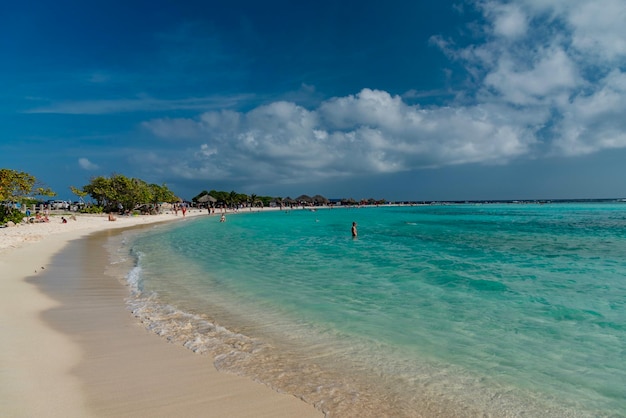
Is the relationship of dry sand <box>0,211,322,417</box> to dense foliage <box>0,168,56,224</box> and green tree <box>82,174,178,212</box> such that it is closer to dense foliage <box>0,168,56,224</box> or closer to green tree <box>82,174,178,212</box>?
dense foliage <box>0,168,56,224</box>

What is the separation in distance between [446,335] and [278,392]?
114 inches

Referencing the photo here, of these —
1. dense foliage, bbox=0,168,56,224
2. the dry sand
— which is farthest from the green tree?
the dry sand

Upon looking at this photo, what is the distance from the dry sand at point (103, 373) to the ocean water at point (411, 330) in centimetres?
29

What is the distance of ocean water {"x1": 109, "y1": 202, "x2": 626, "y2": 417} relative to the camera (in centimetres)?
347

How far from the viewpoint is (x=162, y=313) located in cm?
595

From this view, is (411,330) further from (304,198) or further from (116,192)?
(304,198)

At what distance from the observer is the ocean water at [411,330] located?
137 inches

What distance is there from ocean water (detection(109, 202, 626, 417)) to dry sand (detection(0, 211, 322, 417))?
0.29 m

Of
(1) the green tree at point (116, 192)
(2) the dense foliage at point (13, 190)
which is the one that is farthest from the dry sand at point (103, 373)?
(1) the green tree at point (116, 192)

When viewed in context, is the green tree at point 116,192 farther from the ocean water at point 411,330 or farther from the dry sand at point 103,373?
the dry sand at point 103,373

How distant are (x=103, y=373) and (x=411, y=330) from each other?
3994mm

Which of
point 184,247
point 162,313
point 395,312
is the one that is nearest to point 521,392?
point 395,312

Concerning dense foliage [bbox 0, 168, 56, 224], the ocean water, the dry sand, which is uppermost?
dense foliage [bbox 0, 168, 56, 224]

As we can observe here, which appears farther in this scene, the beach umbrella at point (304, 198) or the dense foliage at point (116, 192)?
the beach umbrella at point (304, 198)
